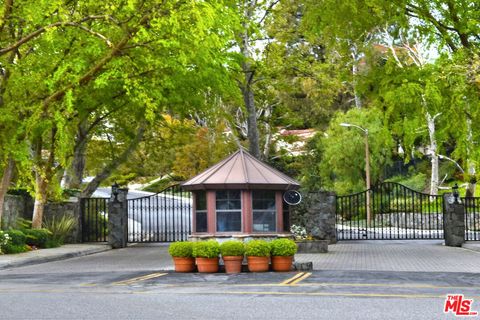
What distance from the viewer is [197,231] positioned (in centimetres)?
2144

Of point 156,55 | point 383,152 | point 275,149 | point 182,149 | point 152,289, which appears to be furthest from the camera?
point 275,149

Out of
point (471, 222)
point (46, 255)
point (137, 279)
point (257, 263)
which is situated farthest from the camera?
point (471, 222)

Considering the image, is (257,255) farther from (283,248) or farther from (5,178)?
(5,178)

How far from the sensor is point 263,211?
70.1ft

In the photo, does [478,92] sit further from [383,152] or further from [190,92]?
[383,152]

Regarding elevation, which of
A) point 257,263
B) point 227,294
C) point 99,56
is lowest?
point 227,294

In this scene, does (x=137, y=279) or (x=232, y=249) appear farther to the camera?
(x=232, y=249)

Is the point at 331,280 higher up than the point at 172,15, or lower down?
lower down

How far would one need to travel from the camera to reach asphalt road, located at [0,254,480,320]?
10805mm

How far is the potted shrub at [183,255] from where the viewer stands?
712 inches

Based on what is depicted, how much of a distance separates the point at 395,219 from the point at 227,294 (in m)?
33.6

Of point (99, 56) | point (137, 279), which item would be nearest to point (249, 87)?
point (99, 56)

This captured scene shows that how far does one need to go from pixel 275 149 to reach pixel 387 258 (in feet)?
134

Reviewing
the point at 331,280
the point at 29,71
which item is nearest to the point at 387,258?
the point at 331,280
